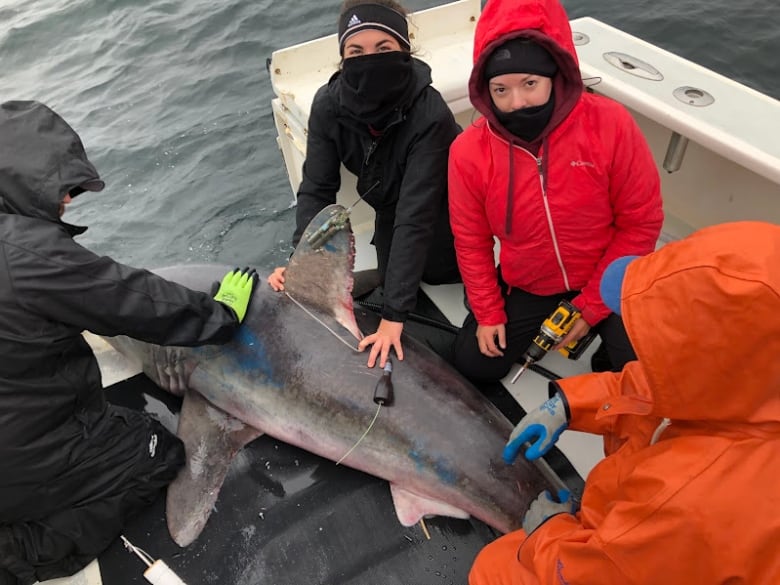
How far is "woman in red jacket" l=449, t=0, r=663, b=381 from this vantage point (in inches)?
94.8

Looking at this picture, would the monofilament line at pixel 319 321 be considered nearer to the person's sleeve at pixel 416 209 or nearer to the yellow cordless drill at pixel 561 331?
the person's sleeve at pixel 416 209

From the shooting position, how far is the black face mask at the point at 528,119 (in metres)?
2.49

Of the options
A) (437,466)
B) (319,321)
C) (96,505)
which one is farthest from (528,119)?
(96,505)

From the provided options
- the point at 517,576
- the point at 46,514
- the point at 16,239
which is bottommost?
Answer: the point at 46,514

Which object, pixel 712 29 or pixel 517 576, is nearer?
pixel 517 576

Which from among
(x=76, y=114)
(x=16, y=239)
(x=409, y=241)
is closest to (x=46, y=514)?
(x=16, y=239)

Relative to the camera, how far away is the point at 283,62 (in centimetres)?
429

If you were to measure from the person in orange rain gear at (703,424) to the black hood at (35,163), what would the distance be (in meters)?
2.05

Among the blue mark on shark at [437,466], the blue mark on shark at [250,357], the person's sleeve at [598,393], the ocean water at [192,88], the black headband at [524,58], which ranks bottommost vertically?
the ocean water at [192,88]

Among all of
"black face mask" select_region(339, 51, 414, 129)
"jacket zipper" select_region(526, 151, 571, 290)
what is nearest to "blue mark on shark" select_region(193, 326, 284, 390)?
"black face mask" select_region(339, 51, 414, 129)

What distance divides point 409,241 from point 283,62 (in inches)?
84.8

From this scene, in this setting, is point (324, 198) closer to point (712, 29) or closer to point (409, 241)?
point (409, 241)

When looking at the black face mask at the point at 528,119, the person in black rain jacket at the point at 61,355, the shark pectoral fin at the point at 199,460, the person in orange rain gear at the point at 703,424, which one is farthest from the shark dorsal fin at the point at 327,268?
the person in orange rain gear at the point at 703,424

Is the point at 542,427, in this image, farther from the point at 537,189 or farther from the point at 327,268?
the point at 327,268
